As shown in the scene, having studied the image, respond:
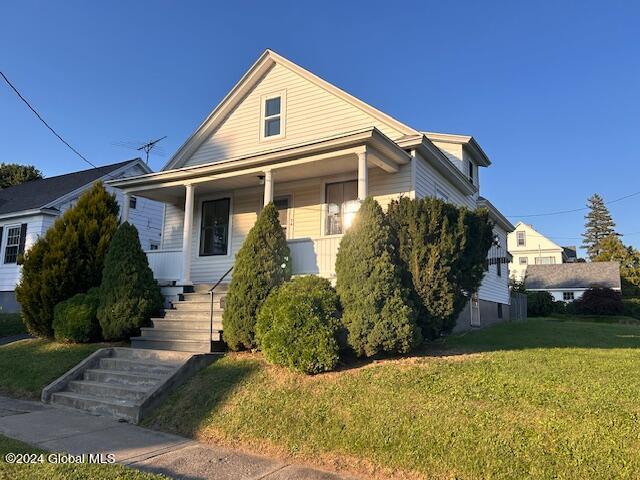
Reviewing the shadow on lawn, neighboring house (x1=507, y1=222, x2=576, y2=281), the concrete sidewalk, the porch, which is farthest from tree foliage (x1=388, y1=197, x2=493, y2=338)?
neighboring house (x1=507, y1=222, x2=576, y2=281)

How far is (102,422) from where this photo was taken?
22.6ft

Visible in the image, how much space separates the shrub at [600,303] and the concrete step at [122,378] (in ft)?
105

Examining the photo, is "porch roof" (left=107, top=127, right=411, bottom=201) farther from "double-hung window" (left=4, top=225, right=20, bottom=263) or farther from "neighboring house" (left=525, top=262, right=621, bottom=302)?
"neighboring house" (left=525, top=262, right=621, bottom=302)

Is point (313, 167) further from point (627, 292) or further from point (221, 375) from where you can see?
point (627, 292)

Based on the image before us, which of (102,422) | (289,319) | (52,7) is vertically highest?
(52,7)

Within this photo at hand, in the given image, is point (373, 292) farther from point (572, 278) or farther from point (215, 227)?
point (572, 278)

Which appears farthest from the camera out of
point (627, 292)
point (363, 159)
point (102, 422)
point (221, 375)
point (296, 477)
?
point (627, 292)

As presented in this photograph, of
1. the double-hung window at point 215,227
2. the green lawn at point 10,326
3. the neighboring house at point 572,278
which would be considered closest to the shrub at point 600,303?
the neighboring house at point 572,278

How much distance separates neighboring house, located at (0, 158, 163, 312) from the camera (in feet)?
64.3

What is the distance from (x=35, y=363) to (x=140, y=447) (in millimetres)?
Answer: 5220

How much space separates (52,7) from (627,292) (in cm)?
4499

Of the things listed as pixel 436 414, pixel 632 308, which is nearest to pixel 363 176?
pixel 436 414


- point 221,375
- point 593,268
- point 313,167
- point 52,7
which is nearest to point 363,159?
point 313,167

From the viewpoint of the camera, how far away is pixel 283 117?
1356 cm
